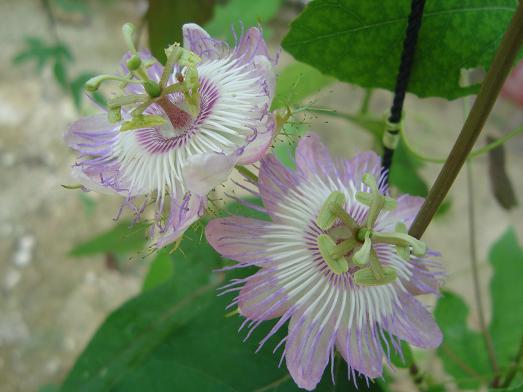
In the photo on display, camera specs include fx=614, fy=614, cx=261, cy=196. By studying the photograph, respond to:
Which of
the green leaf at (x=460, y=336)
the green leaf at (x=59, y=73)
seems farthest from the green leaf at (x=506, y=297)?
the green leaf at (x=59, y=73)

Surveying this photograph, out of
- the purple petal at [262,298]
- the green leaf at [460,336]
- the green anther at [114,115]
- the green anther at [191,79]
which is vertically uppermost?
the green anther at [191,79]

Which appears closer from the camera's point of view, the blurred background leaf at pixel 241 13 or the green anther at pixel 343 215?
the green anther at pixel 343 215

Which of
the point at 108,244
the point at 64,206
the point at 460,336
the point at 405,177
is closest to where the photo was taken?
the point at 405,177

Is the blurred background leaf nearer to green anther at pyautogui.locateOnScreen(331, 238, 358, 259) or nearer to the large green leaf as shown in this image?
the large green leaf

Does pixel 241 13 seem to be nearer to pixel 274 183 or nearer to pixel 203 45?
pixel 203 45

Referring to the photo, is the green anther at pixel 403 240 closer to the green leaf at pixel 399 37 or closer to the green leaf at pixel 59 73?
the green leaf at pixel 399 37

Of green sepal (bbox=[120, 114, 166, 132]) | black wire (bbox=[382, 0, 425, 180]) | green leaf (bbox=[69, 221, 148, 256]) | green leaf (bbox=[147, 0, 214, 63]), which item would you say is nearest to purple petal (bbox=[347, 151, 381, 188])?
black wire (bbox=[382, 0, 425, 180])

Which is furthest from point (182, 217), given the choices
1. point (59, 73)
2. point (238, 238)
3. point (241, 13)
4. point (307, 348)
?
point (59, 73)
